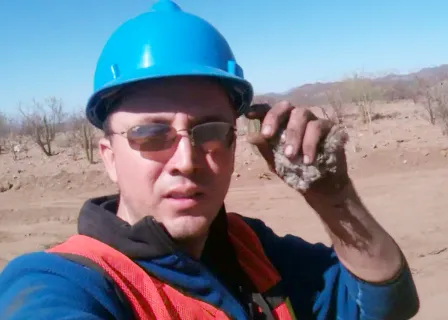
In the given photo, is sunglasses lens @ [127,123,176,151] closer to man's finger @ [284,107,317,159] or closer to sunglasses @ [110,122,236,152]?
sunglasses @ [110,122,236,152]

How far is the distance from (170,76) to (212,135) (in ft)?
0.76

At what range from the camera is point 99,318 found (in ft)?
4.12

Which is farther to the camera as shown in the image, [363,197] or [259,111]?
[363,197]

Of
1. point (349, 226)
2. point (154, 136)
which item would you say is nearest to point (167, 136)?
point (154, 136)

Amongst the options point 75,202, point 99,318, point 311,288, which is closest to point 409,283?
point 311,288

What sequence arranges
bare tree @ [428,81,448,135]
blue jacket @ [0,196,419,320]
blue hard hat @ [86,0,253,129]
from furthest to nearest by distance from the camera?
bare tree @ [428,81,448,135] → blue hard hat @ [86,0,253,129] → blue jacket @ [0,196,419,320]

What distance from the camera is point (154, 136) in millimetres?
1599

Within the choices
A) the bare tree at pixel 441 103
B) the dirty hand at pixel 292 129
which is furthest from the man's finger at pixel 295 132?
the bare tree at pixel 441 103

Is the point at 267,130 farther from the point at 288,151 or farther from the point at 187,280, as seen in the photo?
the point at 187,280

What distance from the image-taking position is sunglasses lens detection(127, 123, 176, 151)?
1600 mm

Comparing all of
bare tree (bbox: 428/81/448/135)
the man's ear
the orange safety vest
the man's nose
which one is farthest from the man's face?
bare tree (bbox: 428/81/448/135)

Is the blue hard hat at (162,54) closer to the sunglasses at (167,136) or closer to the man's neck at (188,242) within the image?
the sunglasses at (167,136)

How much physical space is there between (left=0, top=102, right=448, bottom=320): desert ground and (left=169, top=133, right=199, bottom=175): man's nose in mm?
3778

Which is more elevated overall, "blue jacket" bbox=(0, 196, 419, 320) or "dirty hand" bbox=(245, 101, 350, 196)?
"dirty hand" bbox=(245, 101, 350, 196)
